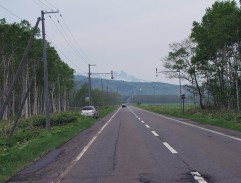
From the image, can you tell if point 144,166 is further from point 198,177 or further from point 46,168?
point 46,168

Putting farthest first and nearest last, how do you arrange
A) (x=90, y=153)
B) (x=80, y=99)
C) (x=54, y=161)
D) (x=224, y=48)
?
(x=80, y=99) < (x=224, y=48) < (x=90, y=153) < (x=54, y=161)

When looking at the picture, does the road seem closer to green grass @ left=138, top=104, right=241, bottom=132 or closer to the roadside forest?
green grass @ left=138, top=104, right=241, bottom=132

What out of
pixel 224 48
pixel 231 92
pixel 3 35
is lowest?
pixel 231 92

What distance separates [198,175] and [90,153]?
5691 millimetres

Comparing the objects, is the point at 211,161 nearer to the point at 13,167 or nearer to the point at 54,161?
the point at 54,161

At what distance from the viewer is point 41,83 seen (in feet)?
225

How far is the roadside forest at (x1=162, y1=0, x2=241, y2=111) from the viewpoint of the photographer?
128 feet

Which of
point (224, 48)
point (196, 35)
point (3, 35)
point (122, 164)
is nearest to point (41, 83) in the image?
point (3, 35)

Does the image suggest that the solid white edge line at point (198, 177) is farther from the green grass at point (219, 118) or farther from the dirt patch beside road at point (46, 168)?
the green grass at point (219, 118)

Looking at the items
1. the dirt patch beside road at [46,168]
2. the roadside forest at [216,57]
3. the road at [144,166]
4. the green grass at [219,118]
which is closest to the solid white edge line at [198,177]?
the road at [144,166]

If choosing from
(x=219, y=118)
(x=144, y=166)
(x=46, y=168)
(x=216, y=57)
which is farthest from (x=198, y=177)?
(x=216, y=57)

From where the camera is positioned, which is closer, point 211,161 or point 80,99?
point 211,161

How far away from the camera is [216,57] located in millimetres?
48906

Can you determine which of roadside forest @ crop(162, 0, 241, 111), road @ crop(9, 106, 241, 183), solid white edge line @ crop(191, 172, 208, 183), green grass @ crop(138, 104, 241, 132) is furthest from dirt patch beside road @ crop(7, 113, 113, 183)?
roadside forest @ crop(162, 0, 241, 111)
